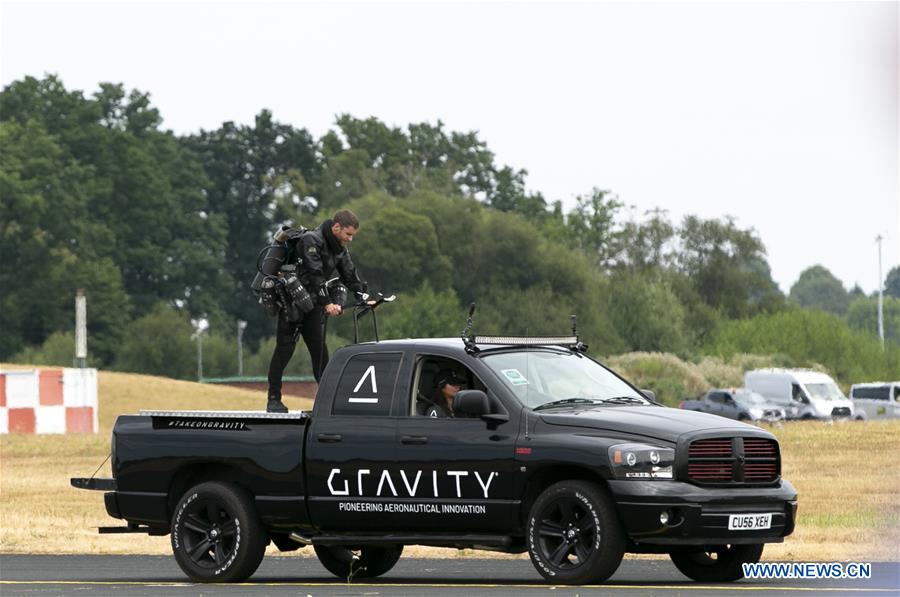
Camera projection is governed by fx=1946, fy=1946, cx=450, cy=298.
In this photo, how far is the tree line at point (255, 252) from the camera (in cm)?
9938

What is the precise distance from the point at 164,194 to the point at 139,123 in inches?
244

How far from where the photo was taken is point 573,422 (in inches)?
541

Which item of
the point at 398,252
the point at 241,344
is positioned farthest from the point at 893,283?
the point at 241,344

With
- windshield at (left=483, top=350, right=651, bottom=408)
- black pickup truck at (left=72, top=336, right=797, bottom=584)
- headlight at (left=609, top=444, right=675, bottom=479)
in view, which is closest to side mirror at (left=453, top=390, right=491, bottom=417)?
black pickup truck at (left=72, top=336, right=797, bottom=584)

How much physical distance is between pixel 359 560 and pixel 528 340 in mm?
2389

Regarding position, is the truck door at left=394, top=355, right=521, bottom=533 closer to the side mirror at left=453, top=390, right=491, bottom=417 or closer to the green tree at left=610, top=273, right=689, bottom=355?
the side mirror at left=453, top=390, right=491, bottom=417

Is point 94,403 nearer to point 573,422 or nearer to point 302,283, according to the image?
point 302,283

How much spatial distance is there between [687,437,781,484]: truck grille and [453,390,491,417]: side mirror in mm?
1564

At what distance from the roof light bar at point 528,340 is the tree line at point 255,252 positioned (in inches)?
2891

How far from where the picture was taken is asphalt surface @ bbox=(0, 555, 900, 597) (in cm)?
1321

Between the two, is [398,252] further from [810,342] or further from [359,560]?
[359,560]

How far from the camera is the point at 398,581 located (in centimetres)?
1495

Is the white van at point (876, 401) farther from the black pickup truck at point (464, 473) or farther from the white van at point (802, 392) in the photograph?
the black pickup truck at point (464, 473)

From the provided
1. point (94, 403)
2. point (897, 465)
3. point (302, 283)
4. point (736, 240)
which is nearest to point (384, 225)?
point (736, 240)
